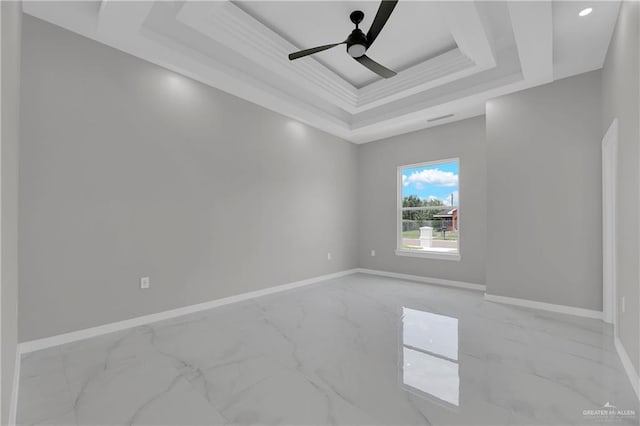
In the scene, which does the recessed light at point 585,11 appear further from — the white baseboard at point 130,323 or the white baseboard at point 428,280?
the white baseboard at point 130,323

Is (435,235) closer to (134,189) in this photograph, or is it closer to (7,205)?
(134,189)

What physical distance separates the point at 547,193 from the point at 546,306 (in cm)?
137

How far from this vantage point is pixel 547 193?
3582 millimetres

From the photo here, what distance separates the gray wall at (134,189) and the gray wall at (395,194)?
1938 mm

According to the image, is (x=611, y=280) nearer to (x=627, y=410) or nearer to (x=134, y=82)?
(x=627, y=410)

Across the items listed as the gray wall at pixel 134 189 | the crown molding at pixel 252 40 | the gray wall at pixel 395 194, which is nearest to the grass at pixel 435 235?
the gray wall at pixel 395 194

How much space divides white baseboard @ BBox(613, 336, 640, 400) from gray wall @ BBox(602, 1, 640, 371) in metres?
0.06

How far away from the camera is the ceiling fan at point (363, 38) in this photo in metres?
2.06

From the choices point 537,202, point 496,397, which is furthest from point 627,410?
point 537,202

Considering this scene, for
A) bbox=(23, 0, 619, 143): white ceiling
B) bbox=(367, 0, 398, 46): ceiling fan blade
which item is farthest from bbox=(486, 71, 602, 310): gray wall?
bbox=(367, 0, 398, 46): ceiling fan blade

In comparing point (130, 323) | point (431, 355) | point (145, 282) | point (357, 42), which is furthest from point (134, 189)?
point (431, 355)

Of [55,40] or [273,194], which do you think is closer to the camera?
[55,40]

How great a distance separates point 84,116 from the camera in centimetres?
274

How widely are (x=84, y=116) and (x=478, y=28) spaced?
12.2 feet
